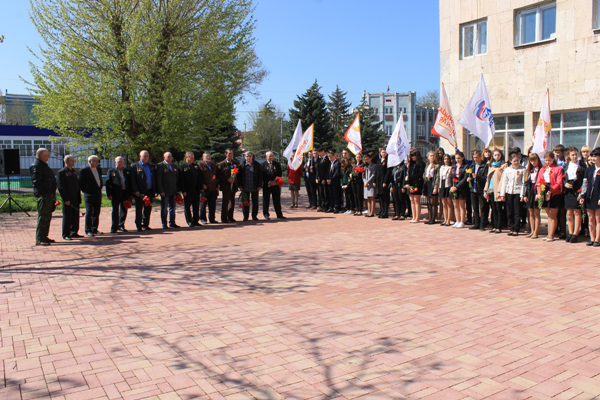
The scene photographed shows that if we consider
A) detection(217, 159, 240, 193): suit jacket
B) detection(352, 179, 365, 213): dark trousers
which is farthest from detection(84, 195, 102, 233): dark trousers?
detection(352, 179, 365, 213): dark trousers

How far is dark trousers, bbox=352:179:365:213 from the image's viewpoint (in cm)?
1616

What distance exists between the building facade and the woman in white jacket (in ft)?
20.0

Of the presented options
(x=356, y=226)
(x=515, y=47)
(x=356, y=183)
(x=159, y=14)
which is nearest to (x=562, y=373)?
(x=356, y=226)

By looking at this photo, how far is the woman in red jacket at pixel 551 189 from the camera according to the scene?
33.9 feet

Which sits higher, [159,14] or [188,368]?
[159,14]

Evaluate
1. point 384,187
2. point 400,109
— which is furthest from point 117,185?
point 400,109

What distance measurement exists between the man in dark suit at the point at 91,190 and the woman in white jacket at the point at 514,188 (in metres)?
9.98

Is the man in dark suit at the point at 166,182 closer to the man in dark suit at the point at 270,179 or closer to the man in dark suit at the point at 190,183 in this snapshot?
the man in dark suit at the point at 190,183

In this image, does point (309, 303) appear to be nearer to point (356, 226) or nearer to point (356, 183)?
point (356, 226)

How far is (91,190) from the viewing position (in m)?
12.2

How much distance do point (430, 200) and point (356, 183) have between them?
3.17 meters

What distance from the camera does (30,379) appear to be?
4.02m

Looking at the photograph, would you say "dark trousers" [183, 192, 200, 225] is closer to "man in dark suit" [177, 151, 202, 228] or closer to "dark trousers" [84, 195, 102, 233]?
"man in dark suit" [177, 151, 202, 228]

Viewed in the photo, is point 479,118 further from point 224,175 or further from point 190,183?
point 190,183
